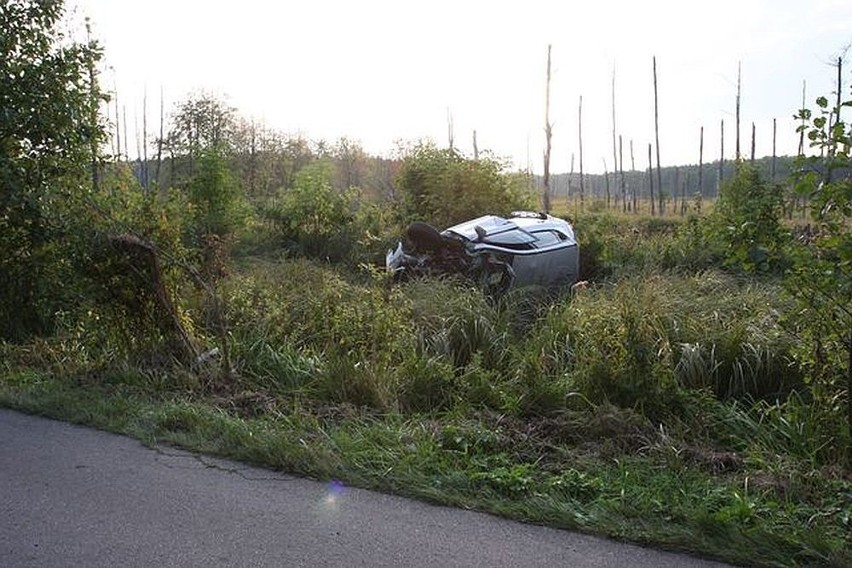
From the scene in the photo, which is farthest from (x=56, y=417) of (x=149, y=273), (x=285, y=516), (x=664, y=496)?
(x=664, y=496)

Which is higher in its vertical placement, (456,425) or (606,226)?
(606,226)

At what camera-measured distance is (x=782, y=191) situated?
4.92 m

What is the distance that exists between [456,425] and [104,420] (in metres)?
2.53

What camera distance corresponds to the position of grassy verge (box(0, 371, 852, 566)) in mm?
3430

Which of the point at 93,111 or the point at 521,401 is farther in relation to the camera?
the point at 93,111

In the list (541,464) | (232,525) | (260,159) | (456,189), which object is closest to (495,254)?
(541,464)

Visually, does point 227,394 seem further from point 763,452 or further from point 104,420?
point 763,452

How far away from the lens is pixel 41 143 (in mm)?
7312

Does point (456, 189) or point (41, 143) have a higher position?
point (456, 189)

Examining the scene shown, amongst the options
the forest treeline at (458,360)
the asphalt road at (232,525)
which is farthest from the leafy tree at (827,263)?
the asphalt road at (232,525)

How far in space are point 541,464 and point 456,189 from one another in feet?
51.0

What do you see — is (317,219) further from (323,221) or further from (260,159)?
(260,159)

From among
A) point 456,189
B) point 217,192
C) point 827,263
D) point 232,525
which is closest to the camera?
point 232,525

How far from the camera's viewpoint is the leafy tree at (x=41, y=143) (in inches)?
271
